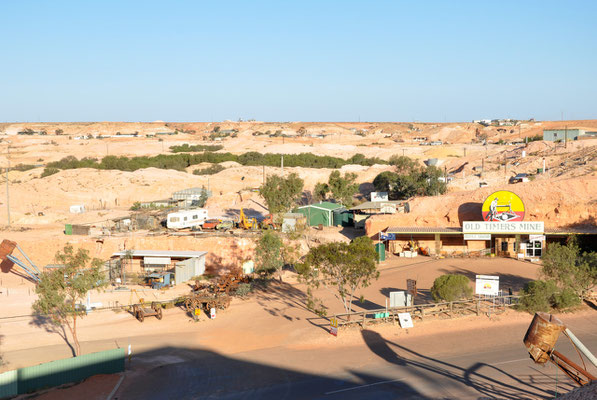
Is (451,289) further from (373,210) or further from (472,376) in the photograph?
(373,210)

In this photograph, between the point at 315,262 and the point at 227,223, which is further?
the point at 227,223

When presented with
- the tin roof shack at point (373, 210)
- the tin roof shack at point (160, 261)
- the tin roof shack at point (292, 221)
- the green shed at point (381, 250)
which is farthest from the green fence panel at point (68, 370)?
the tin roof shack at point (373, 210)

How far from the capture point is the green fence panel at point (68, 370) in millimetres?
18156

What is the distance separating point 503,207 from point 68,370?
94.3 feet

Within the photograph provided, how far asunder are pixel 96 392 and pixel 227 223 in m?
26.8

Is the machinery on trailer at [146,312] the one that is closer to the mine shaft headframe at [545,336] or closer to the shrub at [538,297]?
the shrub at [538,297]

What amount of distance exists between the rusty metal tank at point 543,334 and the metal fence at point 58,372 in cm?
1420

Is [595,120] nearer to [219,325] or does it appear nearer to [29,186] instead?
[29,186]

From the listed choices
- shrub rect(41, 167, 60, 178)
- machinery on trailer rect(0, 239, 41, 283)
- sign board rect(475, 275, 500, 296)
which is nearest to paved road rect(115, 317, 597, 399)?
sign board rect(475, 275, 500, 296)

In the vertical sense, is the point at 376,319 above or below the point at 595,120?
below

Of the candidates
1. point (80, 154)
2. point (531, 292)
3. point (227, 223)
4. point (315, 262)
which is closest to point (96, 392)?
point (315, 262)

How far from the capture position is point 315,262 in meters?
25.3

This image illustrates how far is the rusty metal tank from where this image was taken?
12.1 m

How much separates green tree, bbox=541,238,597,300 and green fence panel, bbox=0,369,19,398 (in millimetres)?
23975
